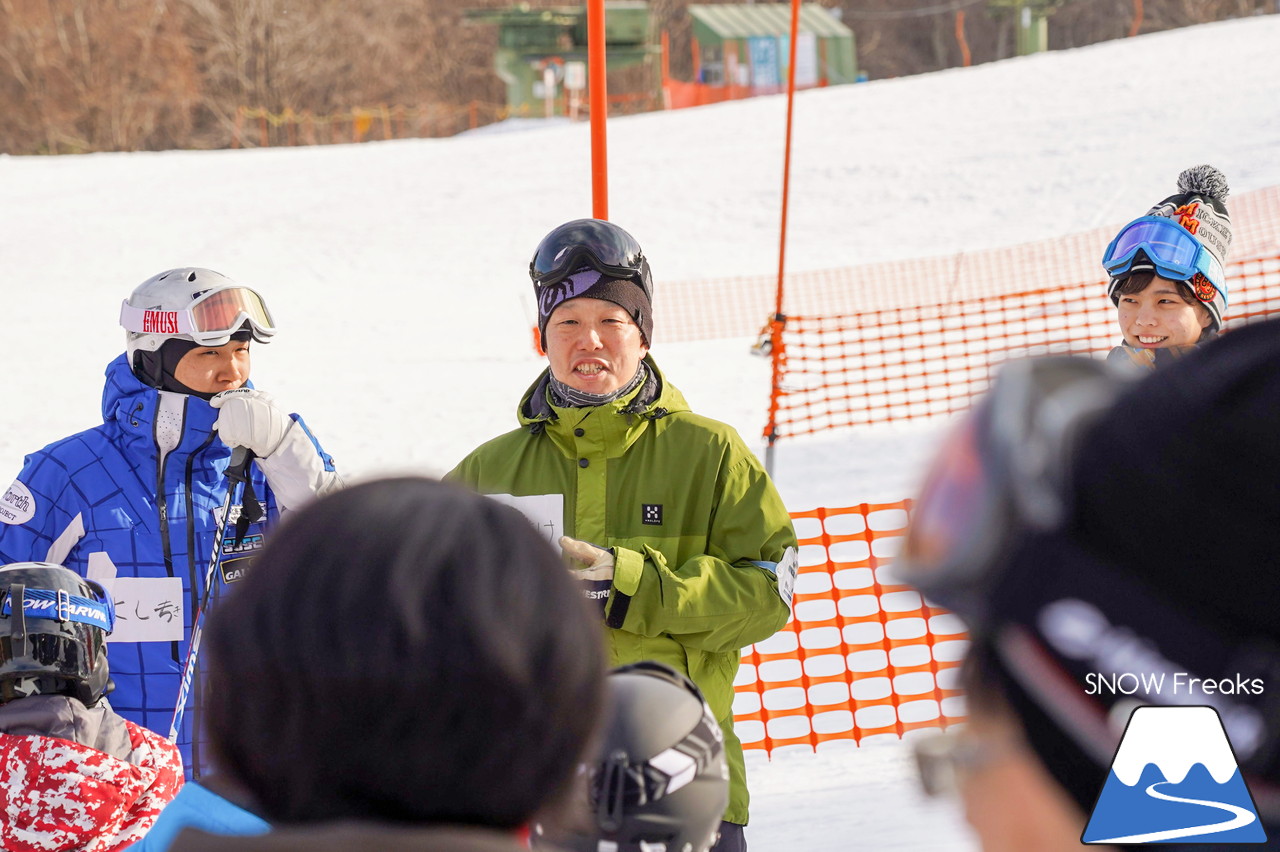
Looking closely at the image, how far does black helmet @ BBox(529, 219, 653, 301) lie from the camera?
2939 mm

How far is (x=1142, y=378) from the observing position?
0.71 meters

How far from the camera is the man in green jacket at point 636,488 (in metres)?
2.61

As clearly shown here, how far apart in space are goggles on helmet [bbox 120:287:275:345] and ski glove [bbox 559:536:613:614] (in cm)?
139

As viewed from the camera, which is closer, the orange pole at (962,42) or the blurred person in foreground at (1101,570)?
the blurred person in foreground at (1101,570)

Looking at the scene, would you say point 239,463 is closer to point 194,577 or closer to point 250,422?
point 250,422

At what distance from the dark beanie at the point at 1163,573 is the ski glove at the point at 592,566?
1.83m

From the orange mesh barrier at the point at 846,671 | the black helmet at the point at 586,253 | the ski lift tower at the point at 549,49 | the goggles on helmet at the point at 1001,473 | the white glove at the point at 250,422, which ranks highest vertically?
the ski lift tower at the point at 549,49

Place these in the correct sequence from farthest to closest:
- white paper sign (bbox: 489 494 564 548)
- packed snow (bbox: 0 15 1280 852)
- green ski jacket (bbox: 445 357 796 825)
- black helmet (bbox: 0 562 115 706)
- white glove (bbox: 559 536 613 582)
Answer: packed snow (bbox: 0 15 1280 852)
white paper sign (bbox: 489 494 564 548)
green ski jacket (bbox: 445 357 796 825)
white glove (bbox: 559 536 613 582)
black helmet (bbox: 0 562 115 706)

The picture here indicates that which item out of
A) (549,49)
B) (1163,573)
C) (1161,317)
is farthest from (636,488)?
(549,49)

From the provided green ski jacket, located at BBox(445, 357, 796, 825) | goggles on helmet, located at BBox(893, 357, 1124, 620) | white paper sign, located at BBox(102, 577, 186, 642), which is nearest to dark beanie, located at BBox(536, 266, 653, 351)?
green ski jacket, located at BBox(445, 357, 796, 825)

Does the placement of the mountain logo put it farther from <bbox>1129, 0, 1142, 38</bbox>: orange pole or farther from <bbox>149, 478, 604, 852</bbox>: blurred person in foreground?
<bbox>1129, 0, 1142, 38</bbox>: orange pole

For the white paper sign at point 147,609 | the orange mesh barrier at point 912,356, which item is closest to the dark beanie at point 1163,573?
the white paper sign at point 147,609

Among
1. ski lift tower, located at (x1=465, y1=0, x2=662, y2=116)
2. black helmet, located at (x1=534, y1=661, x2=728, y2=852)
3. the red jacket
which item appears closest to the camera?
black helmet, located at (x1=534, y1=661, x2=728, y2=852)

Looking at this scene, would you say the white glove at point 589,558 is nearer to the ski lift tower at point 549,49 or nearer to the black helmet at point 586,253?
the black helmet at point 586,253
